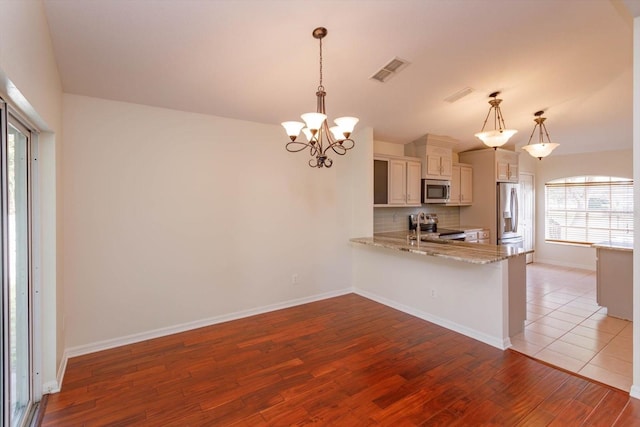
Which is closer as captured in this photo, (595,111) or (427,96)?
(427,96)

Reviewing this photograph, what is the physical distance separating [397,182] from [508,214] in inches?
113

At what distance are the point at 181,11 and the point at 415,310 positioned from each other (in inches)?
155

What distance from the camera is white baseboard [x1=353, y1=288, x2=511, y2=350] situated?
3053 millimetres

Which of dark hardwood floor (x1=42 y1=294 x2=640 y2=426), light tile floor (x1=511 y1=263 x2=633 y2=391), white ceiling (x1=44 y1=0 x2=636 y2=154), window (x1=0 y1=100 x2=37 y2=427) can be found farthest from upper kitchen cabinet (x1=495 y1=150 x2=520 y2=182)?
window (x1=0 y1=100 x2=37 y2=427)

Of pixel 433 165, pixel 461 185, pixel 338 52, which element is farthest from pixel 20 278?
pixel 461 185

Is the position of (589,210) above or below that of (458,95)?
below

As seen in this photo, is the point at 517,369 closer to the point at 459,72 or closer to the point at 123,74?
the point at 459,72

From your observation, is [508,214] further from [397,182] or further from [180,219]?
[180,219]

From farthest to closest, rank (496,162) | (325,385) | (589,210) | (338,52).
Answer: (589,210) < (496,162) < (338,52) < (325,385)

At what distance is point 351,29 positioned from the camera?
2521 mm

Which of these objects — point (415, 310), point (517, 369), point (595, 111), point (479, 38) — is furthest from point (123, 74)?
point (595, 111)

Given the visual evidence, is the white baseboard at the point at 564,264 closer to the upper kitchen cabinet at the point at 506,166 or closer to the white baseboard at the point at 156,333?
the upper kitchen cabinet at the point at 506,166

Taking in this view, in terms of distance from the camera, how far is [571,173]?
6734 mm

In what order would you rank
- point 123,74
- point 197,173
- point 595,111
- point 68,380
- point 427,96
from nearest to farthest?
point 68,380, point 123,74, point 197,173, point 427,96, point 595,111
